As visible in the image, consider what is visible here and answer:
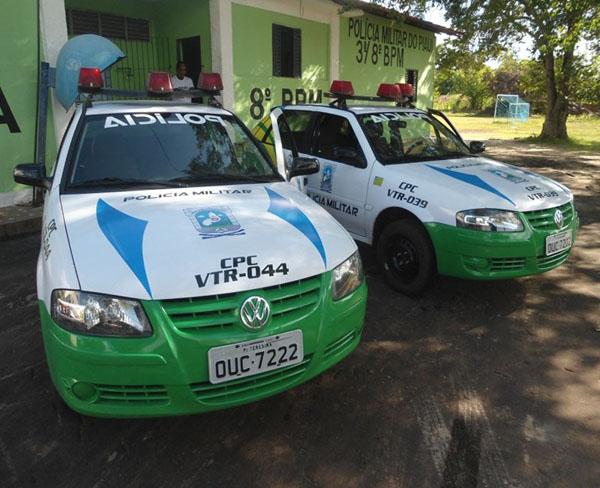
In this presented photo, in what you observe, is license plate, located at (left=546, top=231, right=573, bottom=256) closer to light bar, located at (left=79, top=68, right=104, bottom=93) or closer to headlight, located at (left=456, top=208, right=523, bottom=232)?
headlight, located at (left=456, top=208, right=523, bottom=232)

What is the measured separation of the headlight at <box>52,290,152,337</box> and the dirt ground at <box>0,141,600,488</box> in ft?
2.38

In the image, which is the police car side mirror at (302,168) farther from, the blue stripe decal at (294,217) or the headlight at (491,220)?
the headlight at (491,220)

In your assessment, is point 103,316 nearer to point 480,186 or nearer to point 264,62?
point 480,186

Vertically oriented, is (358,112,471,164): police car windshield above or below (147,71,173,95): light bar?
below

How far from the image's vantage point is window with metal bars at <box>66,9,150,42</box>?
973cm

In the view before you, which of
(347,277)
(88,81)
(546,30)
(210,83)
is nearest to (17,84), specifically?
(88,81)

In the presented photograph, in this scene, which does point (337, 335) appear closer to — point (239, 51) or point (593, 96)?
point (239, 51)

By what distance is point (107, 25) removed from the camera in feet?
33.7

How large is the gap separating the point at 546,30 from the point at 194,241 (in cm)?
1670

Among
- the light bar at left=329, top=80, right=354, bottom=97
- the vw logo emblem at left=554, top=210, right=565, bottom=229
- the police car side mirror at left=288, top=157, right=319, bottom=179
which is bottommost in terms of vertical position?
the vw logo emblem at left=554, top=210, right=565, bottom=229

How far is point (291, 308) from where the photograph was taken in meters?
2.39

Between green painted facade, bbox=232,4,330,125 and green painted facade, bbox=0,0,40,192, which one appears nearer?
green painted facade, bbox=0,0,40,192

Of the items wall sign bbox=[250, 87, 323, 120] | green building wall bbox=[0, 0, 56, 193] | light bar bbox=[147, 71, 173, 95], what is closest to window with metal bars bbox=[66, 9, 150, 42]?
green building wall bbox=[0, 0, 56, 193]

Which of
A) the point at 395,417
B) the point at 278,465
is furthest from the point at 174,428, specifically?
the point at 395,417
